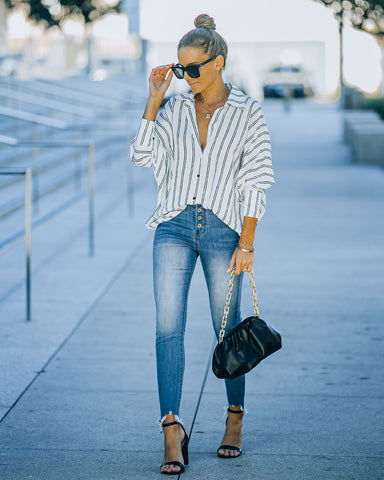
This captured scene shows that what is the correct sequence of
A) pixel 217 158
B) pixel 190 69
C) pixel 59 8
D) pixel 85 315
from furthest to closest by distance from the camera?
1. pixel 59 8
2. pixel 85 315
3. pixel 217 158
4. pixel 190 69

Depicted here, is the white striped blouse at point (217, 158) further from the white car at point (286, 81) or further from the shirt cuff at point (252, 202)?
the white car at point (286, 81)

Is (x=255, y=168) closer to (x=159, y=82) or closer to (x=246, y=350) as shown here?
(x=159, y=82)

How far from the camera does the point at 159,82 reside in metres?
4.19

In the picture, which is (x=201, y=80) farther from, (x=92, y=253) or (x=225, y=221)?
(x=92, y=253)

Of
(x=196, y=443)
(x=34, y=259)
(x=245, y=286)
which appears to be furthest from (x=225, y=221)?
(x=34, y=259)

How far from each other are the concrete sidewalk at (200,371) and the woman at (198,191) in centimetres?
46

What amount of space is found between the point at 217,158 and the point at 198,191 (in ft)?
0.54

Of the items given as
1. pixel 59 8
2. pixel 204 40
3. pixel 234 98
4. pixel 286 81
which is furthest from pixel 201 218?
pixel 59 8

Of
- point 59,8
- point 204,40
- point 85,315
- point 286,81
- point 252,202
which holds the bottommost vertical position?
point 85,315

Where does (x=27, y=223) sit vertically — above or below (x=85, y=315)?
above

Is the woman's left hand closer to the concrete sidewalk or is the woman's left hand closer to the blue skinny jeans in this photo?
the blue skinny jeans

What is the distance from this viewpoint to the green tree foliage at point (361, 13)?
2536 centimetres

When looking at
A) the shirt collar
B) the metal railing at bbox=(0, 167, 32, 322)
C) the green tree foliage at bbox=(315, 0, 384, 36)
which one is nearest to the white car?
the green tree foliage at bbox=(315, 0, 384, 36)

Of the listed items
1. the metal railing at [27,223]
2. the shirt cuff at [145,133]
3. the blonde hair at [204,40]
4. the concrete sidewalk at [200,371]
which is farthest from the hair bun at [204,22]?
the metal railing at [27,223]
